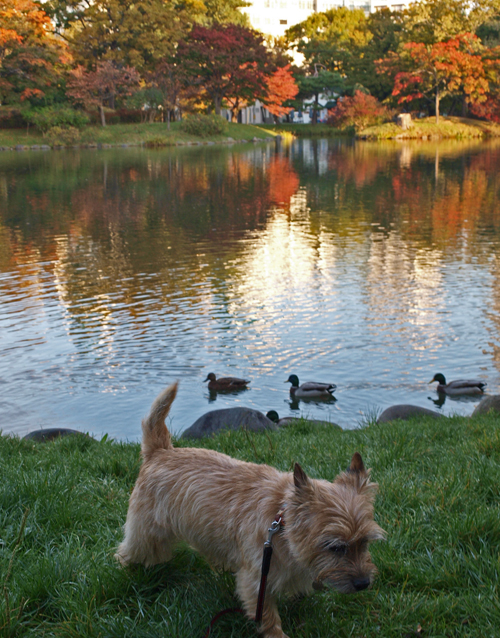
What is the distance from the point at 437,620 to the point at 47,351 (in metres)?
8.90

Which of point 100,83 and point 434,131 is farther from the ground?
point 100,83

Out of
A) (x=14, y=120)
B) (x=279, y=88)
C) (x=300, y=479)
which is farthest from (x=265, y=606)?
(x=279, y=88)

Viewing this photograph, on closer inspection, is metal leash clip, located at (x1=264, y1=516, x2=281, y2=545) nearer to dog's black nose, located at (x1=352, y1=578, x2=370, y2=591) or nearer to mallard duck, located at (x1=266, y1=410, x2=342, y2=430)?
dog's black nose, located at (x1=352, y1=578, x2=370, y2=591)

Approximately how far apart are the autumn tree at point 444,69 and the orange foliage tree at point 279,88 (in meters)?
12.0

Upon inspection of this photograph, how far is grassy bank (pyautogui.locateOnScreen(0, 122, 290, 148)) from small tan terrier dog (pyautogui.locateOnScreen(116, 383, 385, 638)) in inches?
2198

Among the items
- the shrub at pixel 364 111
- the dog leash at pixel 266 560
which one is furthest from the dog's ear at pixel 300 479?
the shrub at pixel 364 111

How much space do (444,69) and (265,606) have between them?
212 feet

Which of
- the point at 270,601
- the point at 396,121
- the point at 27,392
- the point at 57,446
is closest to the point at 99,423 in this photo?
the point at 27,392

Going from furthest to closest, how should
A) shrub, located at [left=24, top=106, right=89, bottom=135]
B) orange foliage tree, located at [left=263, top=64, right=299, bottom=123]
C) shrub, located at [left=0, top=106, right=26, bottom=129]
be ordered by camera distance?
orange foliage tree, located at [left=263, top=64, right=299, bottom=123], shrub, located at [left=0, top=106, right=26, bottom=129], shrub, located at [left=24, top=106, right=89, bottom=135]

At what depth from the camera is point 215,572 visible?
9.04 feet

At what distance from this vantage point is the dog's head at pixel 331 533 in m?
2.12

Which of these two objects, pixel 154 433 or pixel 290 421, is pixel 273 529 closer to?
pixel 154 433

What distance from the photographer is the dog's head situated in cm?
212

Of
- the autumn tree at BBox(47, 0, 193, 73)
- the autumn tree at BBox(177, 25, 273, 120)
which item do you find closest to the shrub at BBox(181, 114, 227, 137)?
the autumn tree at BBox(177, 25, 273, 120)
